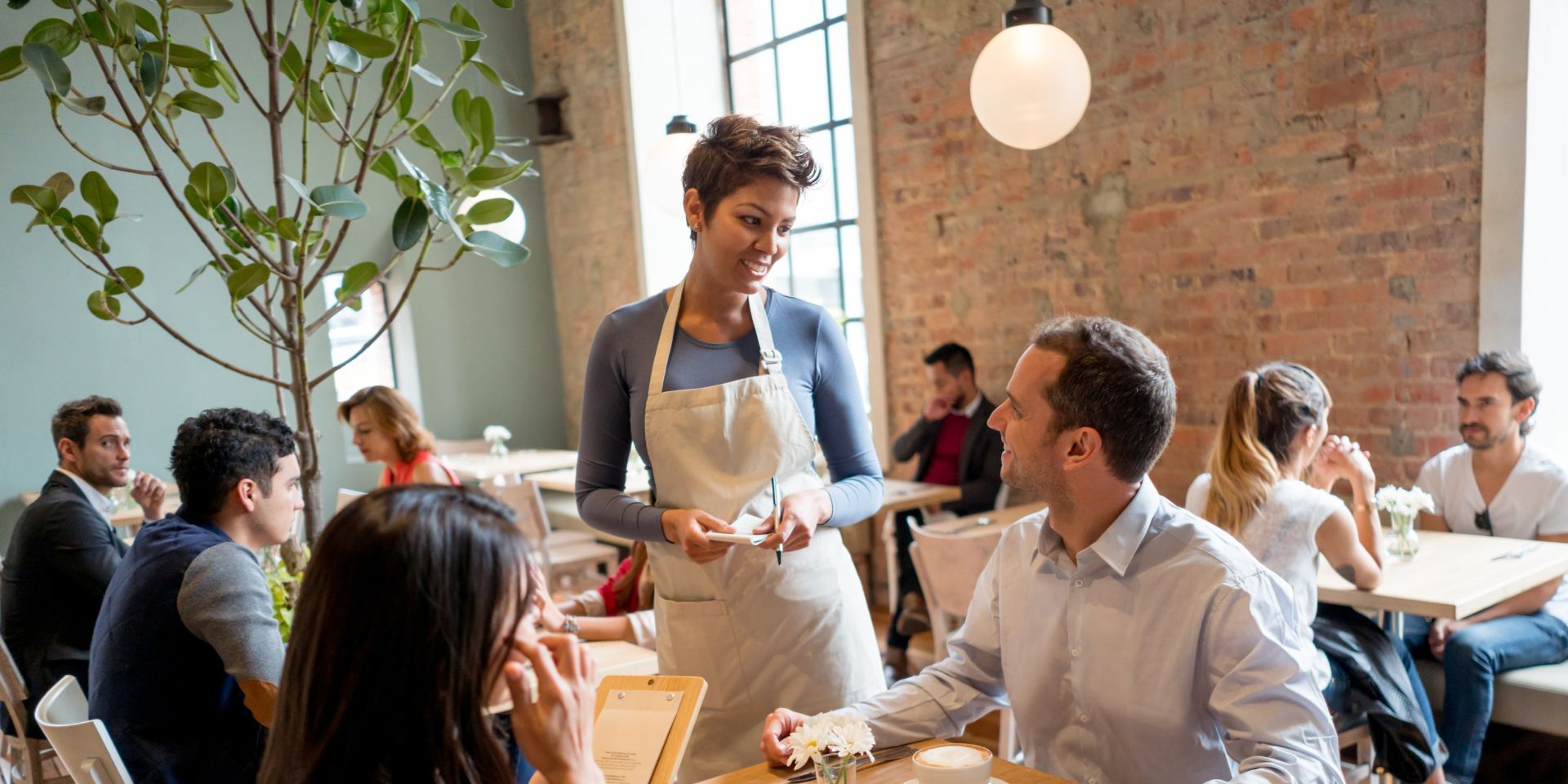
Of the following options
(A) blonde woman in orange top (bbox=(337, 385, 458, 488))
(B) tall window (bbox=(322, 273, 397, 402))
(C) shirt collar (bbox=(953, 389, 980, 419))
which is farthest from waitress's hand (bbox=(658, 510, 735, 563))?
(B) tall window (bbox=(322, 273, 397, 402))

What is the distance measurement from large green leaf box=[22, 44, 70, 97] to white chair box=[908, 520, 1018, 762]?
251 centimetres

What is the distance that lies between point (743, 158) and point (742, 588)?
75cm

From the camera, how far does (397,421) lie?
173 inches

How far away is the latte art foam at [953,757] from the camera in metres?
1.35

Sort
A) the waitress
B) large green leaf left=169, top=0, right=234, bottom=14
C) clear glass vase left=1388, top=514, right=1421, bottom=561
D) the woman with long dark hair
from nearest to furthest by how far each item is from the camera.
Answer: the woman with long dark hair, the waitress, large green leaf left=169, top=0, right=234, bottom=14, clear glass vase left=1388, top=514, right=1421, bottom=561

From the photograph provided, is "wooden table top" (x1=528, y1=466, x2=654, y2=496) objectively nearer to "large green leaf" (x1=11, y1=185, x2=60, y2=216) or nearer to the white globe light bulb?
the white globe light bulb

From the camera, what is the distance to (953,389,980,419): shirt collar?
5.03 meters

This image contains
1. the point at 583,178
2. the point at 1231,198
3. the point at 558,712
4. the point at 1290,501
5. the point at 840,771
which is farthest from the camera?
the point at 583,178

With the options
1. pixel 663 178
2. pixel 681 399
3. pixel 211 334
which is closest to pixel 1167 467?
pixel 663 178

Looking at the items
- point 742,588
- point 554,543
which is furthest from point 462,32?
point 554,543

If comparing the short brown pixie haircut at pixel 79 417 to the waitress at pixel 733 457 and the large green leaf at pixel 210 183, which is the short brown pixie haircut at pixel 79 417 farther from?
the waitress at pixel 733 457

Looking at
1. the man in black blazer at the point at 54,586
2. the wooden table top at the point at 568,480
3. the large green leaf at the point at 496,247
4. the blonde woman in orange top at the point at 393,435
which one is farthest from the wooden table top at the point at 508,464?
the large green leaf at the point at 496,247

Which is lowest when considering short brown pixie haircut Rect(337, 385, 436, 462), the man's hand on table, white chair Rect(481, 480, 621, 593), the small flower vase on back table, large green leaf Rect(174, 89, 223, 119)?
white chair Rect(481, 480, 621, 593)

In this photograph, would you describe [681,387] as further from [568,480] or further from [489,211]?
[568,480]
